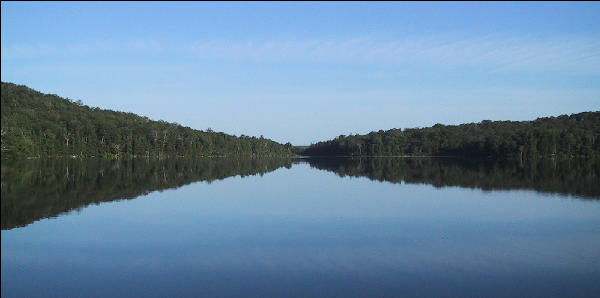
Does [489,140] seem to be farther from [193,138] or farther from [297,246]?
[297,246]

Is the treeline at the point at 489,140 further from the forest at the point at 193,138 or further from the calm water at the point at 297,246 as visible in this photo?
the calm water at the point at 297,246

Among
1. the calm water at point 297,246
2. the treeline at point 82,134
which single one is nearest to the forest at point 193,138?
the treeline at point 82,134

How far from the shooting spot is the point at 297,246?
14.6 metres

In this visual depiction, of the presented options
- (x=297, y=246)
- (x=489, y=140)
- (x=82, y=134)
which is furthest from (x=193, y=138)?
(x=297, y=246)

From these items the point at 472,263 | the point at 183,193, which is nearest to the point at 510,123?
the point at 183,193

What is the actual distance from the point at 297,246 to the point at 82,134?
85183mm

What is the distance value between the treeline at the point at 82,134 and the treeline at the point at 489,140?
178 feet

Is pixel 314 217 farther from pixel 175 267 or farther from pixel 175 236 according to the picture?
pixel 175 267

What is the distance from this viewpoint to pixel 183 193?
1192 inches

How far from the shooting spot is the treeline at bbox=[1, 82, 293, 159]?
6228cm

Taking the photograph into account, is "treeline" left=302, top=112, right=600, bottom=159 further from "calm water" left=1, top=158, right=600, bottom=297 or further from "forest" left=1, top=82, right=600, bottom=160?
"calm water" left=1, top=158, right=600, bottom=297

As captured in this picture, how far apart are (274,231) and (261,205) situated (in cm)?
782

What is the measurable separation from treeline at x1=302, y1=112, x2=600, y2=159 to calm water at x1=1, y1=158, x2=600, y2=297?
8457cm

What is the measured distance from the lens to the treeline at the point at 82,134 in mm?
62281
